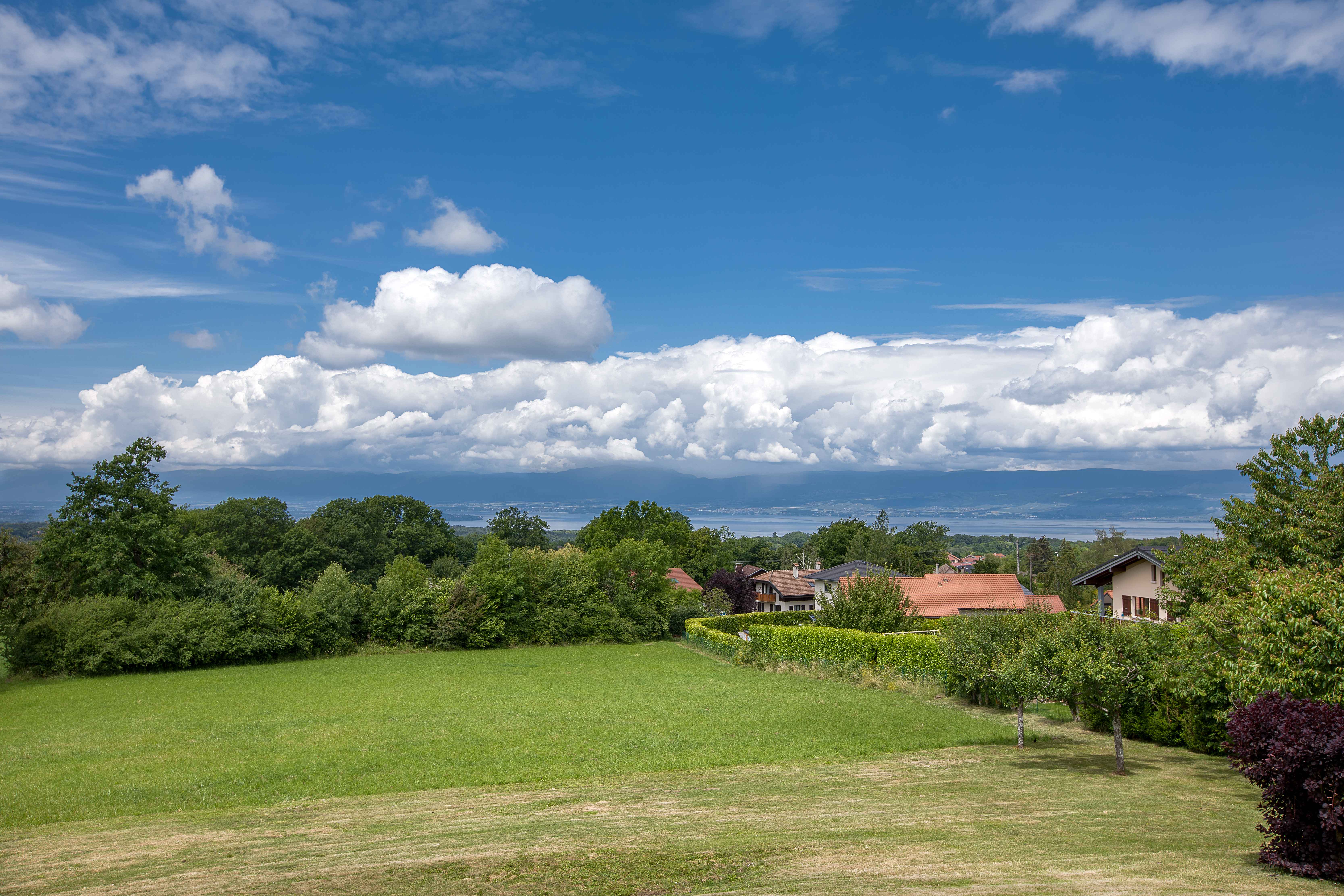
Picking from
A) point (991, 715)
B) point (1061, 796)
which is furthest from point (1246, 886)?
point (991, 715)

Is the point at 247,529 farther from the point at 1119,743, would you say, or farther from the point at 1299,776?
the point at 1299,776

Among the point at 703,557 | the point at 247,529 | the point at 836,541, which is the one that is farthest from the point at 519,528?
the point at 836,541

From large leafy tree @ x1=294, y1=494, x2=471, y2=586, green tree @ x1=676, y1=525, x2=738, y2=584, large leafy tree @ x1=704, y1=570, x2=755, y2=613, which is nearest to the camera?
large leafy tree @ x1=294, y1=494, x2=471, y2=586

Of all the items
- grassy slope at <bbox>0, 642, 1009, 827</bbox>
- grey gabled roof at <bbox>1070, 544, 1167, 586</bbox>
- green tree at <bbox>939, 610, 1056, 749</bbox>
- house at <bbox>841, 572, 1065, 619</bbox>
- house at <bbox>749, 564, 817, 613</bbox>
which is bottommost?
house at <bbox>749, 564, 817, 613</bbox>

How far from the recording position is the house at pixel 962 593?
190ft

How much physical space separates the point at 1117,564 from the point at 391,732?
120ft

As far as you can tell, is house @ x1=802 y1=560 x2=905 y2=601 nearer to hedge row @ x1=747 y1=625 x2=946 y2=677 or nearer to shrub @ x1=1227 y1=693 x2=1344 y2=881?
hedge row @ x1=747 y1=625 x2=946 y2=677

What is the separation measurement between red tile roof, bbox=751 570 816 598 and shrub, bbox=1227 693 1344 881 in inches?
3574

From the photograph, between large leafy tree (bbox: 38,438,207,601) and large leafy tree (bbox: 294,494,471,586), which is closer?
large leafy tree (bbox: 38,438,207,601)

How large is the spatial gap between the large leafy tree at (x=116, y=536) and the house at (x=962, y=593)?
47.3 meters

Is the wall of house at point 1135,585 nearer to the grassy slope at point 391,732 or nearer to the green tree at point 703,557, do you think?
the grassy slope at point 391,732

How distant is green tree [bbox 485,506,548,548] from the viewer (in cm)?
11319

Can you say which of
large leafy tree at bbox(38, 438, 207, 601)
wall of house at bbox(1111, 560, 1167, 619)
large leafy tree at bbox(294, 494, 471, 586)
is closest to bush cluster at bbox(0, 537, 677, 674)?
large leafy tree at bbox(38, 438, 207, 601)

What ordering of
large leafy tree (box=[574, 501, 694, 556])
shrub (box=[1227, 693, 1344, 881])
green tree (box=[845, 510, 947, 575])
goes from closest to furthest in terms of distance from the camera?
shrub (box=[1227, 693, 1344, 881]), large leafy tree (box=[574, 501, 694, 556]), green tree (box=[845, 510, 947, 575])
